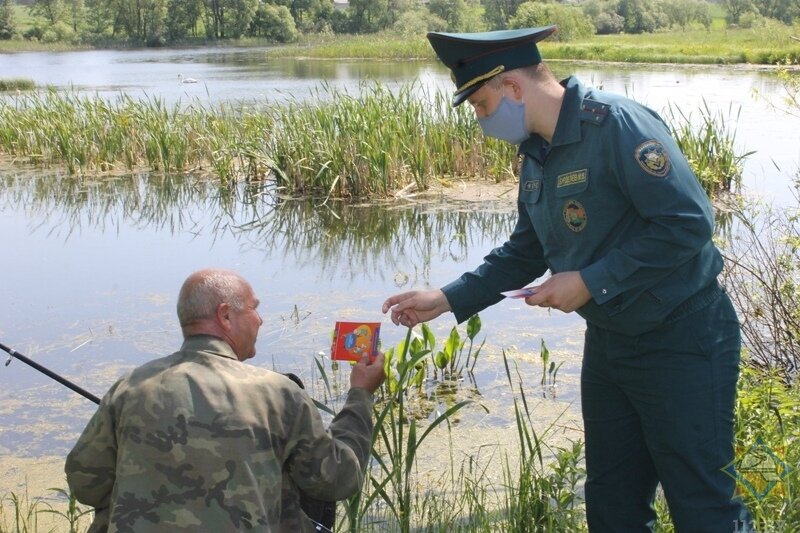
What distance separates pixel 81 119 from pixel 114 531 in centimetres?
1128

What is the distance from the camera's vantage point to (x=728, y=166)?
9.38 meters

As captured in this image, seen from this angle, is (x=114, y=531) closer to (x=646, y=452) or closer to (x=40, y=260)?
(x=646, y=452)

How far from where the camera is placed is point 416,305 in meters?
2.72

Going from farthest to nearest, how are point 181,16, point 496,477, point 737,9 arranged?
point 181,16 < point 737,9 < point 496,477

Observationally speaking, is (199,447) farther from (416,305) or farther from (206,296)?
(416,305)

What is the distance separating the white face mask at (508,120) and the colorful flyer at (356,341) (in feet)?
1.83

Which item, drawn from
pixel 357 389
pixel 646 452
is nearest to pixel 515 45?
pixel 357 389

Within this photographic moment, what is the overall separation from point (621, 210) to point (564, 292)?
226 millimetres

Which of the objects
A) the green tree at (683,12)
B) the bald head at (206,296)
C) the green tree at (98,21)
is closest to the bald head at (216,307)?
the bald head at (206,296)

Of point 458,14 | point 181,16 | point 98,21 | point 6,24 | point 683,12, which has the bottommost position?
point 6,24

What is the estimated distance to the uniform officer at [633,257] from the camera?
2.15m

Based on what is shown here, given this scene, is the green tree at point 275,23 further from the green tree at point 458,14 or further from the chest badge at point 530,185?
the chest badge at point 530,185

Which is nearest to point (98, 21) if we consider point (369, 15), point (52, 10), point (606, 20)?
point (52, 10)

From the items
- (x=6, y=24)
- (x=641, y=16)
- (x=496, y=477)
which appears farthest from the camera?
(x=6, y=24)
